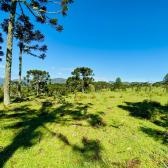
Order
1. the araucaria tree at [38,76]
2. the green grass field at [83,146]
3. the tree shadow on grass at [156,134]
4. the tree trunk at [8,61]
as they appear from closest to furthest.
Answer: the green grass field at [83,146] < the tree shadow on grass at [156,134] < the tree trunk at [8,61] < the araucaria tree at [38,76]

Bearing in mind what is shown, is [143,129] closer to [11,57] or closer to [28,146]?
[28,146]

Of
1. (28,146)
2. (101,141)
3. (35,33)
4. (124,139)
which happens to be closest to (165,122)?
(124,139)

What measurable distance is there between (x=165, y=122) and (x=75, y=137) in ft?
16.6

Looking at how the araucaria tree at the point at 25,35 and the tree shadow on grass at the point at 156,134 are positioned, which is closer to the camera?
the tree shadow on grass at the point at 156,134

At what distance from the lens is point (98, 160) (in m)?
2.41

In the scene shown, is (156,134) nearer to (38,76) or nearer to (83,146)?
(83,146)

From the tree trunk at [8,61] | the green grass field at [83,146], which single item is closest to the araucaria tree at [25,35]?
the tree trunk at [8,61]

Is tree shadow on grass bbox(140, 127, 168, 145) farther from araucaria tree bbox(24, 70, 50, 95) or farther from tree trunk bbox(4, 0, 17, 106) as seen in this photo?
araucaria tree bbox(24, 70, 50, 95)

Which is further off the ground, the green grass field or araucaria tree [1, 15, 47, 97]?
araucaria tree [1, 15, 47, 97]

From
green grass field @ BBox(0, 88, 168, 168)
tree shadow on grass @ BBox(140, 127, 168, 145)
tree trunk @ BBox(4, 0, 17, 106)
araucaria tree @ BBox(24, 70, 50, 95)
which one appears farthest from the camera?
araucaria tree @ BBox(24, 70, 50, 95)

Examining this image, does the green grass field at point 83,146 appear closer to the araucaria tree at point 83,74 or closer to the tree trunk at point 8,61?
the tree trunk at point 8,61

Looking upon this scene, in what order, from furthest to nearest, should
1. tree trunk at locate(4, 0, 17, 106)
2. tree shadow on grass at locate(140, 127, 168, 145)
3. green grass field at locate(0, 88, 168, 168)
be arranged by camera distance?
tree trunk at locate(4, 0, 17, 106)
tree shadow on grass at locate(140, 127, 168, 145)
green grass field at locate(0, 88, 168, 168)

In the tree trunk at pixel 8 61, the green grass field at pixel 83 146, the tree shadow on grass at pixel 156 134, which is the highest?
the tree trunk at pixel 8 61

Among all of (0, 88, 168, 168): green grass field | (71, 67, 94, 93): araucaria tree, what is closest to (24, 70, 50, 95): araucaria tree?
(71, 67, 94, 93): araucaria tree
